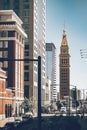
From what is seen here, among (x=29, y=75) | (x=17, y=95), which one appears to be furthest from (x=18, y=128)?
(x=29, y=75)

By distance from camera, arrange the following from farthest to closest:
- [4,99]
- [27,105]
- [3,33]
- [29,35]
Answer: [29,35]
[27,105]
[3,33]
[4,99]

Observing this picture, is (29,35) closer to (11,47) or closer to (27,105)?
(11,47)

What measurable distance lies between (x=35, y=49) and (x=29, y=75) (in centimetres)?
1486

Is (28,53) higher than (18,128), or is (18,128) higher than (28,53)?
(28,53)

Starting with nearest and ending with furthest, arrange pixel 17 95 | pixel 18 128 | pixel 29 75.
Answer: pixel 18 128 < pixel 17 95 < pixel 29 75

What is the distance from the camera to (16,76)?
142m

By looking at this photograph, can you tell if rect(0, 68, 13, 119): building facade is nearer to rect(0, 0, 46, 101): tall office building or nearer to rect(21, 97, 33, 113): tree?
rect(21, 97, 33, 113): tree

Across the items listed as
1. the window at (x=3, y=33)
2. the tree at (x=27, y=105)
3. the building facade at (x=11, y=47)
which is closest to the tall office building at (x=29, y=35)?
the tree at (x=27, y=105)

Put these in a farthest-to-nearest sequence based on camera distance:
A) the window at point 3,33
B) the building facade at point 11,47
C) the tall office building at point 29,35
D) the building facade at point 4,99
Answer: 1. the tall office building at point 29,35
2. the window at point 3,33
3. the building facade at point 11,47
4. the building facade at point 4,99

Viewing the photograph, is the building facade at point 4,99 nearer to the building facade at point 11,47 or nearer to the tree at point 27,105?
the building facade at point 11,47

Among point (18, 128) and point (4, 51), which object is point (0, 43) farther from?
point (18, 128)

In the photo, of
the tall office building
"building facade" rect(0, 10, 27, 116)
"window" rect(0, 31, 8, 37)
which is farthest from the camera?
the tall office building

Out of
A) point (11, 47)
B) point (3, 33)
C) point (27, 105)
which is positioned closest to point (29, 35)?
point (3, 33)

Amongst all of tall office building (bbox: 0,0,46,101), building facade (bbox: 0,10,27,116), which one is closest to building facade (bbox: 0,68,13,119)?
building facade (bbox: 0,10,27,116)
